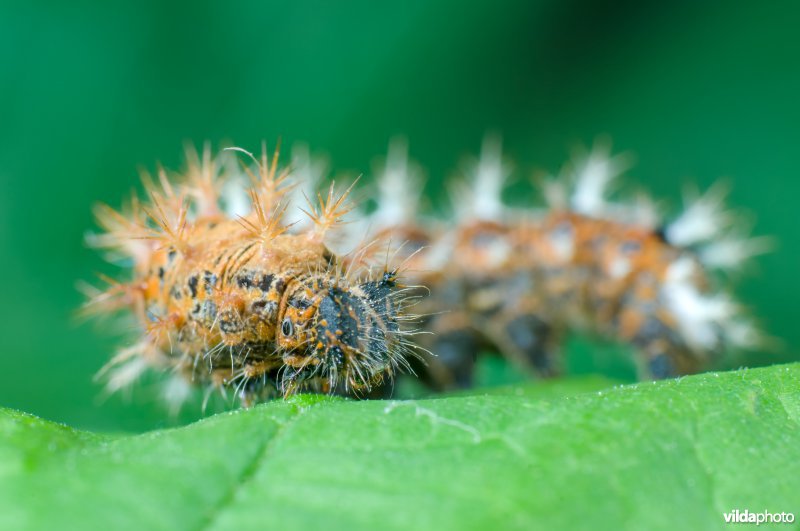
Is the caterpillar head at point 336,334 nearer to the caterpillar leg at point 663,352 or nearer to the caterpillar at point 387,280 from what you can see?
the caterpillar at point 387,280

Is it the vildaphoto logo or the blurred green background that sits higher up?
the blurred green background

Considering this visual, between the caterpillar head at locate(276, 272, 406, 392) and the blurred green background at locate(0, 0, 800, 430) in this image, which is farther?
the blurred green background at locate(0, 0, 800, 430)

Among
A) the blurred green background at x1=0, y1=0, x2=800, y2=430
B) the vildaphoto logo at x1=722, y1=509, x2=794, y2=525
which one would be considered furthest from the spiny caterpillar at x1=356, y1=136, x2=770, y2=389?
the vildaphoto logo at x1=722, y1=509, x2=794, y2=525

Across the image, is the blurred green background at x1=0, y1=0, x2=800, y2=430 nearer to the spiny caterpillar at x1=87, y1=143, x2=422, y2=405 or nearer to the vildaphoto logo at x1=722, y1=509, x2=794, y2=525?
the spiny caterpillar at x1=87, y1=143, x2=422, y2=405

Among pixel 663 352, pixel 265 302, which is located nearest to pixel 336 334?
pixel 265 302

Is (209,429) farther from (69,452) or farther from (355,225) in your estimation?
(355,225)

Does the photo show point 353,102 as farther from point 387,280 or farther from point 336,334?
point 336,334

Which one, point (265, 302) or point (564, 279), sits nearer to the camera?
point (265, 302)
